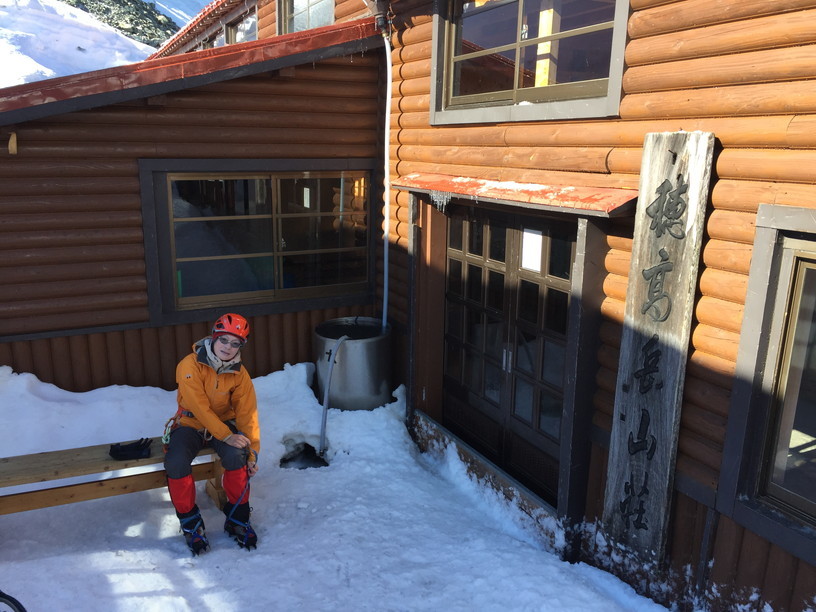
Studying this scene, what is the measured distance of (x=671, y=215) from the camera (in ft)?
10.9

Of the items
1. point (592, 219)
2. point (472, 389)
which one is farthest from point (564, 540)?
point (592, 219)

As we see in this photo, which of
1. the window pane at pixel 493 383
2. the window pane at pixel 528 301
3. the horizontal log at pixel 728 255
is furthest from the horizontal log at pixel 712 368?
the window pane at pixel 493 383

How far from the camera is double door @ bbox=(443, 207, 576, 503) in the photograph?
4523mm

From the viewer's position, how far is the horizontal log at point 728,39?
109 inches

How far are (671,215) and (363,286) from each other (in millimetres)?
4336

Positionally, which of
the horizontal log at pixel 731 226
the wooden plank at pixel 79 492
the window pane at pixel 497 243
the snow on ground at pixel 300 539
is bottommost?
the snow on ground at pixel 300 539

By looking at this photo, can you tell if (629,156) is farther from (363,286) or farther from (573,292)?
(363,286)

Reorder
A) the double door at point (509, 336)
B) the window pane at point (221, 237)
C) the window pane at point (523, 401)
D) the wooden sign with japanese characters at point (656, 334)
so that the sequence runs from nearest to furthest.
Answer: the wooden sign with japanese characters at point (656, 334) < the double door at point (509, 336) < the window pane at point (523, 401) < the window pane at point (221, 237)

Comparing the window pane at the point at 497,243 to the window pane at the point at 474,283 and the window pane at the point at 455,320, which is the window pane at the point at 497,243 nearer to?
the window pane at the point at 474,283

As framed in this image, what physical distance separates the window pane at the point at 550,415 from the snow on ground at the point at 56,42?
96.0 ft

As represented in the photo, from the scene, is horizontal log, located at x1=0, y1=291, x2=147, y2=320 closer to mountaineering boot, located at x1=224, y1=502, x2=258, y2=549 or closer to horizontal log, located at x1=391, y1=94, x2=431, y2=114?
mountaineering boot, located at x1=224, y1=502, x2=258, y2=549

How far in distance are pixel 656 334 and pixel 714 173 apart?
0.91 metres

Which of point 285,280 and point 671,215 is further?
point 285,280

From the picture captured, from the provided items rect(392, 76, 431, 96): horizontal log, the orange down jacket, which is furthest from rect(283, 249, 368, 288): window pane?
the orange down jacket
